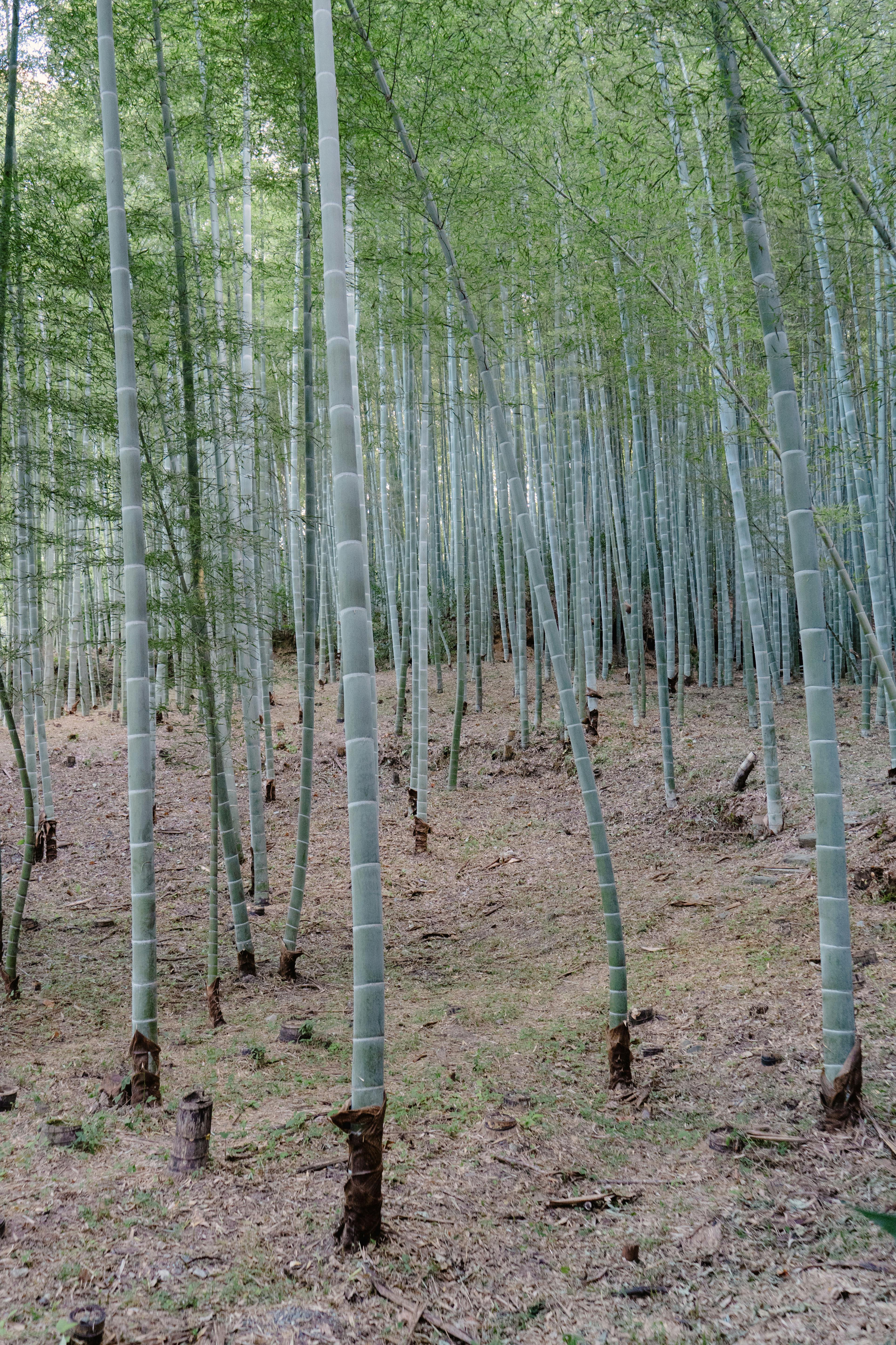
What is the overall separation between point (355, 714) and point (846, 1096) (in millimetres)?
1779

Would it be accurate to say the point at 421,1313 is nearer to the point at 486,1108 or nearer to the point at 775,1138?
the point at 486,1108

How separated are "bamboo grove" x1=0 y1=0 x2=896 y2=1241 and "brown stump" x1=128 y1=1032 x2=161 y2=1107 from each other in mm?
15

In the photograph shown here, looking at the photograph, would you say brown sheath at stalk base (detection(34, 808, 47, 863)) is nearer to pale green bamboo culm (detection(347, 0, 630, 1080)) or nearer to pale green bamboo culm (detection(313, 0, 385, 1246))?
pale green bamboo culm (detection(347, 0, 630, 1080))

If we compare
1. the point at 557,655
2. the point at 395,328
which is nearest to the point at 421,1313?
the point at 557,655

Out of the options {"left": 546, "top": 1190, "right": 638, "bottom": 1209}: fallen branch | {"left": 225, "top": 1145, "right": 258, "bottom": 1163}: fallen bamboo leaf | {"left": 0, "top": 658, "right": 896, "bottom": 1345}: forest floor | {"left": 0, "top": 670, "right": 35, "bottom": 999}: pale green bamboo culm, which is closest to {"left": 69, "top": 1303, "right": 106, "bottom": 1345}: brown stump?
{"left": 0, "top": 658, "right": 896, "bottom": 1345}: forest floor

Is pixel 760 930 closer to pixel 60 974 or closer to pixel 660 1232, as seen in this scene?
pixel 660 1232

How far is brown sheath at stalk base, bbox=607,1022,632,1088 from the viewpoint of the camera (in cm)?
282

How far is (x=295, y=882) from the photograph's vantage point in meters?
4.10

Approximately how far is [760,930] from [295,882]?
2.27m

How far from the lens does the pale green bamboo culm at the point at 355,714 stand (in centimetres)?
191

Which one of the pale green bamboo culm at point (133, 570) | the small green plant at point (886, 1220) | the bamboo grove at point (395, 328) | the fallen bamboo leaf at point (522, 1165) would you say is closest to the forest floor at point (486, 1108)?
the fallen bamboo leaf at point (522, 1165)

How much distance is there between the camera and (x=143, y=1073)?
276 centimetres

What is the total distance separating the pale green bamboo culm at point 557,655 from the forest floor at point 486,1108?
14.0 inches

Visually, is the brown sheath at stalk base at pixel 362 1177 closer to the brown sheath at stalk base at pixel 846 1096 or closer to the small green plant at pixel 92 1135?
the small green plant at pixel 92 1135
